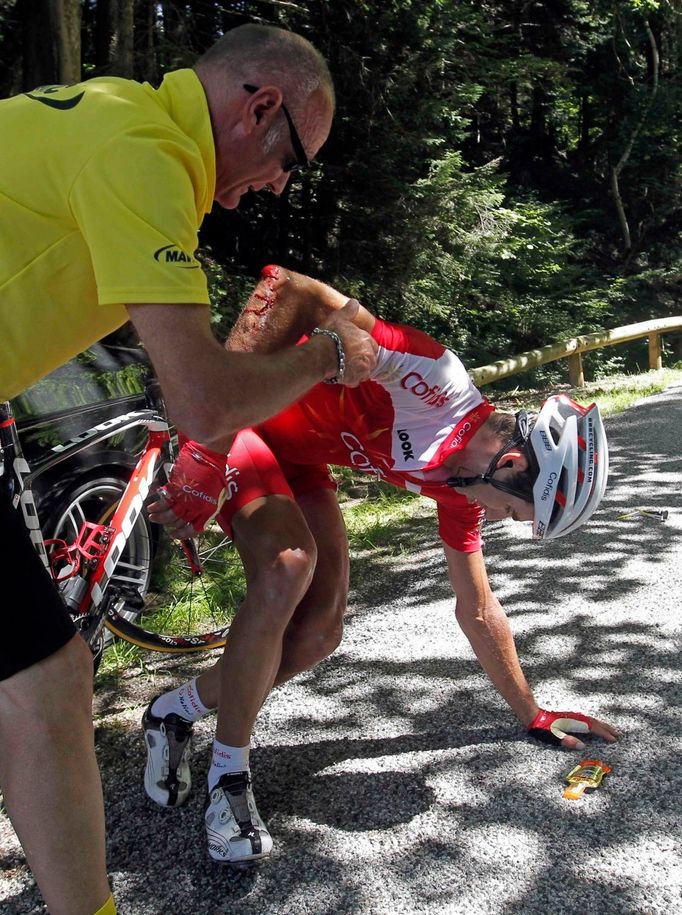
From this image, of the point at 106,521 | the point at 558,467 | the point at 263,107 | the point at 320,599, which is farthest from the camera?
the point at 106,521

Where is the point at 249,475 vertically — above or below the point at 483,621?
above

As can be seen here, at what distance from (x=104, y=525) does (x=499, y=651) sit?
1.84 m

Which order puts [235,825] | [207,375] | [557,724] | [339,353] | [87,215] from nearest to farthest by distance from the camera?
1. [87,215]
2. [207,375]
3. [339,353]
4. [235,825]
5. [557,724]

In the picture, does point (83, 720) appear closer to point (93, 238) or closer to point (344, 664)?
point (93, 238)

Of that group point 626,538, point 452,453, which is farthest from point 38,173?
point 626,538

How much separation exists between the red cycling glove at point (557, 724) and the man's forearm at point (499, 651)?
37 mm

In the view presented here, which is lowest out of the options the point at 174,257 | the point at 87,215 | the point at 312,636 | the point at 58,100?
the point at 312,636

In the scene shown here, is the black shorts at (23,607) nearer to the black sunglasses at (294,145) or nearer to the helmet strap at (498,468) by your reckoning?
the black sunglasses at (294,145)

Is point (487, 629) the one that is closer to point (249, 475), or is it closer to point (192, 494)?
point (249, 475)

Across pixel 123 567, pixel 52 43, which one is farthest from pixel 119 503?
pixel 52 43

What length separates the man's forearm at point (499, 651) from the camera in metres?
3.41

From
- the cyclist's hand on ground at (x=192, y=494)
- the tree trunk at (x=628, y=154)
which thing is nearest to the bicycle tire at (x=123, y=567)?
the cyclist's hand on ground at (x=192, y=494)

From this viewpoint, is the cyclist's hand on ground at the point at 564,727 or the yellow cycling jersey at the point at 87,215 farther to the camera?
the cyclist's hand on ground at the point at 564,727

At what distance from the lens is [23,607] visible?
1.97 m
